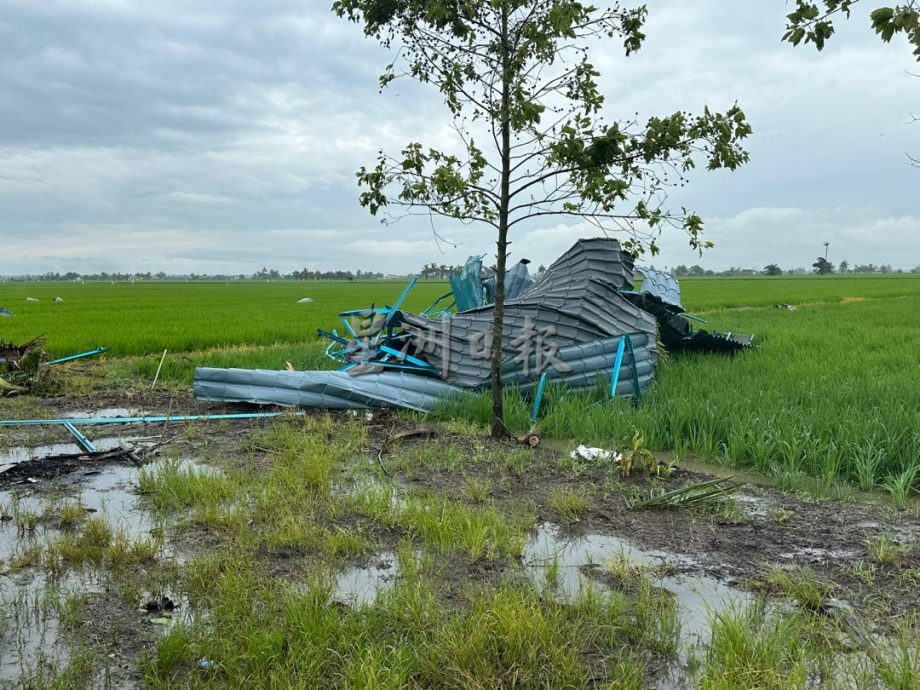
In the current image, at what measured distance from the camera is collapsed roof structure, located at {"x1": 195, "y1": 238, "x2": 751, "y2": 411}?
618cm

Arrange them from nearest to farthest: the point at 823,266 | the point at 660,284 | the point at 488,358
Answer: the point at 488,358, the point at 660,284, the point at 823,266

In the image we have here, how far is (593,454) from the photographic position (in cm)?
458

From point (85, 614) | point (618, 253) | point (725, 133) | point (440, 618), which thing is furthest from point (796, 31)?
point (618, 253)

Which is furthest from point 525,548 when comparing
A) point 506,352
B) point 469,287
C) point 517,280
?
point 517,280

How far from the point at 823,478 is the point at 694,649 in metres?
2.38

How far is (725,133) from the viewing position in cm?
449

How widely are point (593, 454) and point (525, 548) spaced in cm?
165

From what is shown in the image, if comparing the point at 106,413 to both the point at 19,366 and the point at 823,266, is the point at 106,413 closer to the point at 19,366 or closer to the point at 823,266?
the point at 19,366

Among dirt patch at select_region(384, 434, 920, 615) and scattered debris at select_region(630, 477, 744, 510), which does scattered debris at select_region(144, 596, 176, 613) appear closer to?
dirt patch at select_region(384, 434, 920, 615)

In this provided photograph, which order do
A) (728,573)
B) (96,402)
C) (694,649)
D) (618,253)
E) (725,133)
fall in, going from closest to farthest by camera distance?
(694,649) → (728,573) → (725,133) → (96,402) → (618,253)

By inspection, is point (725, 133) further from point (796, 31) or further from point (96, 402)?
point (96, 402)

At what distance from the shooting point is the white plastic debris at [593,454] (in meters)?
4.50

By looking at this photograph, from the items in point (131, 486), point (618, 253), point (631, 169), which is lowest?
point (131, 486)

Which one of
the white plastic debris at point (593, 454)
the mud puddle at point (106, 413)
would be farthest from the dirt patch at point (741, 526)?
the mud puddle at point (106, 413)
